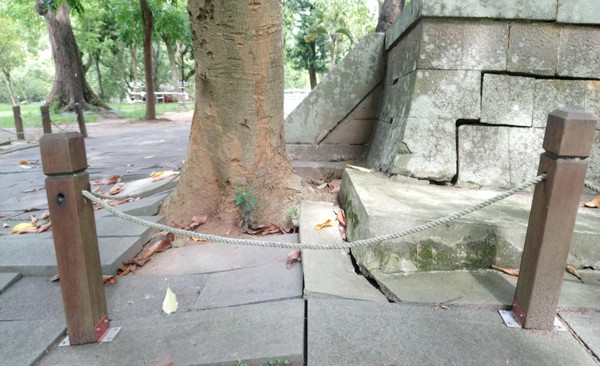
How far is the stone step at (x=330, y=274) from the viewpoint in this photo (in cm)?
204

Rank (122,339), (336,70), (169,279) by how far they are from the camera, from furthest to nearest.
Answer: (336,70) < (169,279) < (122,339)

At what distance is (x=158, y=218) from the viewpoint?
10.9 feet

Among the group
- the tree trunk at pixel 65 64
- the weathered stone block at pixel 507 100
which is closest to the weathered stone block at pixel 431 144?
the weathered stone block at pixel 507 100

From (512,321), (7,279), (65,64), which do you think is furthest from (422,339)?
(65,64)

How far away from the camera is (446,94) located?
3303 millimetres

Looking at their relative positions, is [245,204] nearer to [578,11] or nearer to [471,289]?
[471,289]

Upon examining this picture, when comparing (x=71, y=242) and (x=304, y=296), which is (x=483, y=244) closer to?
(x=304, y=296)

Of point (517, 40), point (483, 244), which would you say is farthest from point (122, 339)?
point (517, 40)

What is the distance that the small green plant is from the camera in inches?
120

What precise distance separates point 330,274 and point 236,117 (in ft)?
5.37

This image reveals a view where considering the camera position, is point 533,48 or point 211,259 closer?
point 211,259

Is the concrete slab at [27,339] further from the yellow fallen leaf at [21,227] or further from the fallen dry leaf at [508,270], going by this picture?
the fallen dry leaf at [508,270]

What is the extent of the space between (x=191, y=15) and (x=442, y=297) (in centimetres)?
287

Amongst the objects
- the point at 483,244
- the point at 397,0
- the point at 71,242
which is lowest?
the point at 483,244
